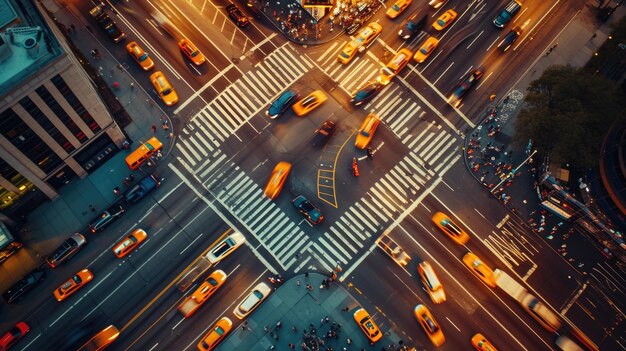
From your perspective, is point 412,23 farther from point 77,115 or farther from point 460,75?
point 77,115

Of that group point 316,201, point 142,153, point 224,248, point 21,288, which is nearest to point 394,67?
point 316,201

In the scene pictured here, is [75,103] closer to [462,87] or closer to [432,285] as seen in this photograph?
[432,285]

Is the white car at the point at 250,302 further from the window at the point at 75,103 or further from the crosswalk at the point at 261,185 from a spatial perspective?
the window at the point at 75,103

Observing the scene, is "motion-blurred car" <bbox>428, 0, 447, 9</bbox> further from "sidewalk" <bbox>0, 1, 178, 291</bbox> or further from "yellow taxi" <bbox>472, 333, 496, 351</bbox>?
"yellow taxi" <bbox>472, 333, 496, 351</bbox>

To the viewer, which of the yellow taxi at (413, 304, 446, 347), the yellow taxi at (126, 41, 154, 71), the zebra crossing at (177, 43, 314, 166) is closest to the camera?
the yellow taxi at (413, 304, 446, 347)

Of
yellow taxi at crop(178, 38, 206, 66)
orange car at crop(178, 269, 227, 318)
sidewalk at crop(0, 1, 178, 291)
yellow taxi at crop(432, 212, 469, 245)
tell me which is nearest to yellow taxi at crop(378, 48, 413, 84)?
yellow taxi at crop(432, 212, 469, 245)

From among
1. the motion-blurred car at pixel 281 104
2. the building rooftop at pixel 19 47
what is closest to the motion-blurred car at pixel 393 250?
the motion-blurred car at pixel 281 104
